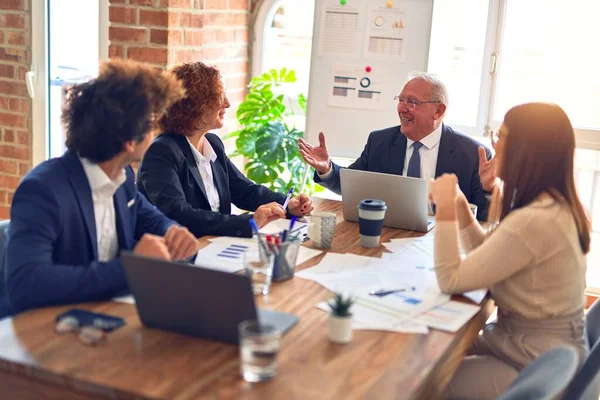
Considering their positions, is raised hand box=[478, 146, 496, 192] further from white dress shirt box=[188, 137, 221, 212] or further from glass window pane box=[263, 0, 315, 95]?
glass window pane box=[263, 0, 315, 95]

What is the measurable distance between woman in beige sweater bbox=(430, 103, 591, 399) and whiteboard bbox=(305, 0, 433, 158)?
1975 millimetres

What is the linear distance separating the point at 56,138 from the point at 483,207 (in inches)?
99.6

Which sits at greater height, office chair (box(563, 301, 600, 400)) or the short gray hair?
the short gray hair

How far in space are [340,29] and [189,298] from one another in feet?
9.08

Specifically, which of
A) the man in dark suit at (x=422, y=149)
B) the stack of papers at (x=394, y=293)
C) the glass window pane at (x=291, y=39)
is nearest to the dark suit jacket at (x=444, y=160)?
the man in dark suit at (x=422, y=149)

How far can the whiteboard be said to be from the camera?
396 cm

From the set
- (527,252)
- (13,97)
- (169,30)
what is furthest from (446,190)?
(13,97)

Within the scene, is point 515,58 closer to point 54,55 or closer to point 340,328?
point 54,55

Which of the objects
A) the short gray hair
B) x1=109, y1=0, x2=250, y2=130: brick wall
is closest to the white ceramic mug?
the short gray hair

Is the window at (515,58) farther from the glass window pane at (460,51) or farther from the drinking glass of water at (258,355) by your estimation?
the drinking glass of water at (258,355)

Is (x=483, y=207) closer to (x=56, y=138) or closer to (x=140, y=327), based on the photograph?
(x=140, y=327)

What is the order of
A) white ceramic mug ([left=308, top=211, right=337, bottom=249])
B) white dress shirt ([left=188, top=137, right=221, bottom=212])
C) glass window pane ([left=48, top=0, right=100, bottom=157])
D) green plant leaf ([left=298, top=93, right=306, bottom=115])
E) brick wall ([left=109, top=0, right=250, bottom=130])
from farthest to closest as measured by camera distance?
green plant leaf ([left=298, top=93, right=306, bottom=115]), glass window pane ([left=48, top=0, right=100, bottom=157]), brick wall ([left=109, top=0, right=250, bottom=130]), white dress shirt ([left=188, top=137, right=221, bottom=212]), white ceramic mug ([left=308, top=211, right=337, bottom=249])

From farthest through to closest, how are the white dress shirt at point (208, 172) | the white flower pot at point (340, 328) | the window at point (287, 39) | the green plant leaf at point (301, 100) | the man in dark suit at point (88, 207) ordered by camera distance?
1. the window at point (287, 39)
2. the green plant leaf at point (301, 100)
3. the white dress shirt at point (208, 172)
4. the man in dark suit at point (88, 207)
5. the white flower pot at point (340, 328)

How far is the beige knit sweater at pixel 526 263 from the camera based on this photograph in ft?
6.31
